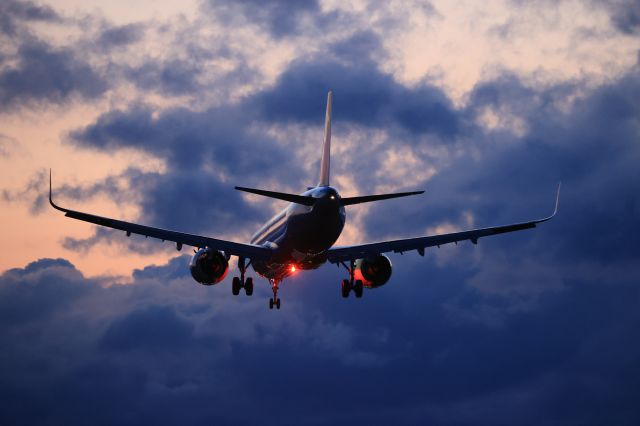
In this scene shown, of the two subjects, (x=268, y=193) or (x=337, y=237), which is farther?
(x=337, y=237)

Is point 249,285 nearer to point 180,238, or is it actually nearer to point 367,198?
point 180,238

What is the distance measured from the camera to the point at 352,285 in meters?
66.6

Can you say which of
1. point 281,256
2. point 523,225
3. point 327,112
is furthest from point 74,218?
point 523,225

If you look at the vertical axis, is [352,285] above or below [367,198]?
below

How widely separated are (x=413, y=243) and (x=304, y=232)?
13.4 meters

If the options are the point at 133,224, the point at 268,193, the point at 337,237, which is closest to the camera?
the point at 268,193

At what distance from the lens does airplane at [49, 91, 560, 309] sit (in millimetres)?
54566

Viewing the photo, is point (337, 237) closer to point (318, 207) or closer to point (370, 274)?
point (318, 207)

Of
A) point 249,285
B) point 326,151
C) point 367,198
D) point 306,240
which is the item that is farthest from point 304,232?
point 249,285

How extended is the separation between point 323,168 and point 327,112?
272 inches

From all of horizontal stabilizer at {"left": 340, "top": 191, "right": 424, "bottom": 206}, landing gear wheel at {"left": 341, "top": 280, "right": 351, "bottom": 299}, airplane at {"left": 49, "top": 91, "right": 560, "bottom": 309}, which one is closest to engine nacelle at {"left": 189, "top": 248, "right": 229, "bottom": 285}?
airplane at {"left": 49, "top": 91, "right": 560, "bottom": 309}

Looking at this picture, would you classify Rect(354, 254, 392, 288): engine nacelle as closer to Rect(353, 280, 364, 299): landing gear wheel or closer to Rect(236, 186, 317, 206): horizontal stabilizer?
Rect(353, 280, 364, 299): landing gear wheel

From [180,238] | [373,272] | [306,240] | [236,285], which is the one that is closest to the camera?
[306,240]

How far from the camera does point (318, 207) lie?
54094 mm
